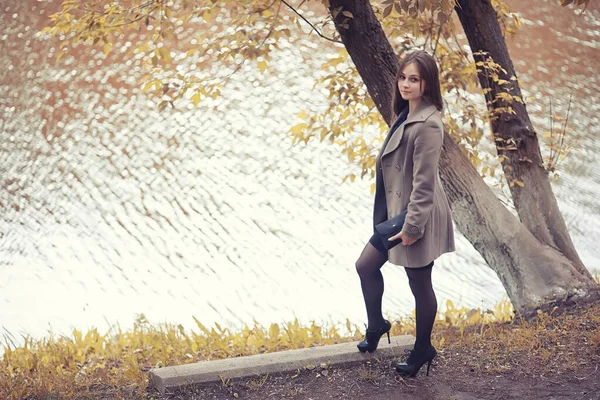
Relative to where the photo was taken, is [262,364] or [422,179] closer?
[422,179]

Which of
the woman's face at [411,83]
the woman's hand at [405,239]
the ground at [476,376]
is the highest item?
the woman's face at [411,83]

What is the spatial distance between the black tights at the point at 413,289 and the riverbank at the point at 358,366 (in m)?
0.34

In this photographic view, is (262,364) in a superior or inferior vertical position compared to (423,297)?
inferior

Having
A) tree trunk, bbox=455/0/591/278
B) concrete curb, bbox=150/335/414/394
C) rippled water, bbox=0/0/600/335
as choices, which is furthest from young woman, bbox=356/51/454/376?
rippled water, bbox=0/0/600/335

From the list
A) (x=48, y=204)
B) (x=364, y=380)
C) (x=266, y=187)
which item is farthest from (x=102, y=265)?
(x=364, y=380)

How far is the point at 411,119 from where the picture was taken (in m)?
3.09

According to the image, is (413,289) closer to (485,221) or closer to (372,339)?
(372,339)

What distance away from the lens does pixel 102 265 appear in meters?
7.69

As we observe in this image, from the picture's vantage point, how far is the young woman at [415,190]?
301 centimetres

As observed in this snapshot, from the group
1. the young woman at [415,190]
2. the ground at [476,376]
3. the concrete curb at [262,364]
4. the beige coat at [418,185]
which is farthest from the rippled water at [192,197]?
→ the beige coat at [418,185]

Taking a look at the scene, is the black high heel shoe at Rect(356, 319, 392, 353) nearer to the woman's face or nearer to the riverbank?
the riverbank

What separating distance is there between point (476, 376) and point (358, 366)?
59cm

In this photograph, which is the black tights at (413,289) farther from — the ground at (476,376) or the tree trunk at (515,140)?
the tree trunk at (515,140)

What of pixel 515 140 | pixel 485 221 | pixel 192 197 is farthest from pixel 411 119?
pixel 192 197
